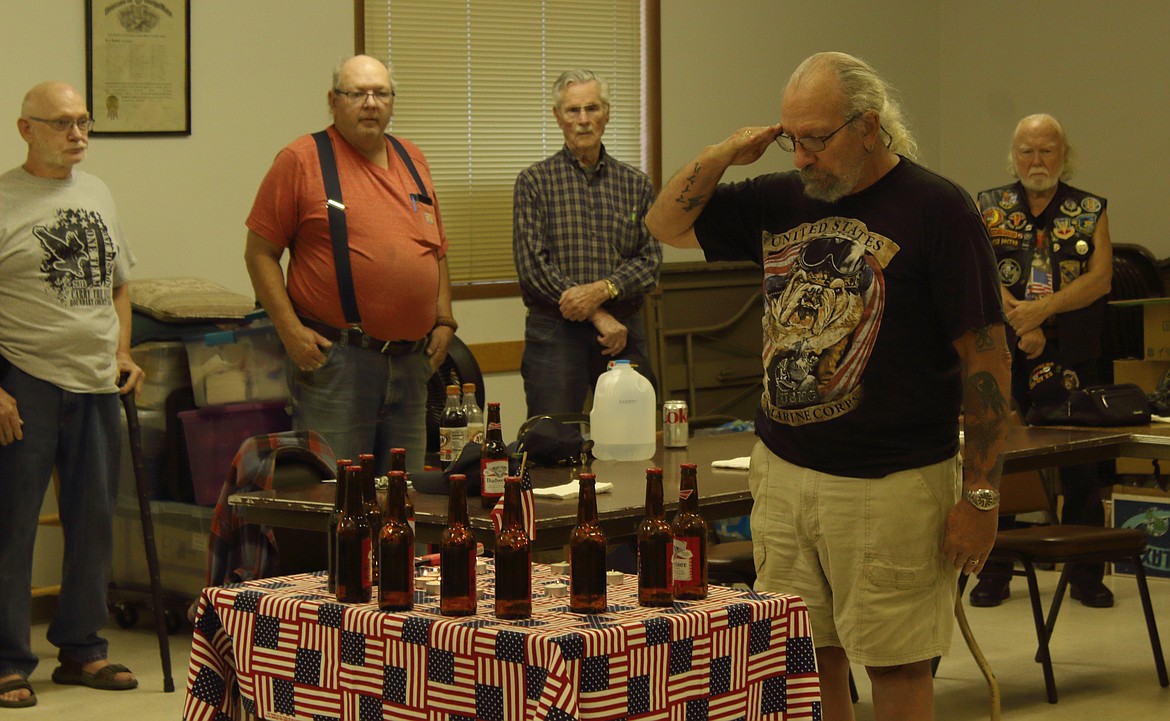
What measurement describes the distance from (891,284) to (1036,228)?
3305mm

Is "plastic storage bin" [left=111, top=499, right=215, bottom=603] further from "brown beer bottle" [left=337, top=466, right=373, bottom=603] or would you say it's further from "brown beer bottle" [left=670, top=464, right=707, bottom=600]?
"brown beer bottle" [left=670, top=464, right=707, bottom=600]

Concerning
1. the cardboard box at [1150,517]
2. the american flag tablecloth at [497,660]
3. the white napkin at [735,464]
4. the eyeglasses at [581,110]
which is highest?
the eyeglasses at [581,110]

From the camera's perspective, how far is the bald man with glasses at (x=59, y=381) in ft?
14.8

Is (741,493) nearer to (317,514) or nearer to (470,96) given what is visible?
(317,514)

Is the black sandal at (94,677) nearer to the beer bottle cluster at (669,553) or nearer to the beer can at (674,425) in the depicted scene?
the beer can at (674,425)

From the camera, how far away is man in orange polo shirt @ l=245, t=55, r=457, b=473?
4.64 metres

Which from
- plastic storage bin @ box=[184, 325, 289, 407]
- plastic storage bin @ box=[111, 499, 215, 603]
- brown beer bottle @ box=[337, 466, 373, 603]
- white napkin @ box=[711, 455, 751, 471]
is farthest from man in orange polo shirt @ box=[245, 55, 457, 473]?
brown beer bottle @ box=[337, 466, 373, 603]

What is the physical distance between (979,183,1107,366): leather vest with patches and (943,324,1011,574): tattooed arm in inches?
123

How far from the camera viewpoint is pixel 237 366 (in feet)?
18.0

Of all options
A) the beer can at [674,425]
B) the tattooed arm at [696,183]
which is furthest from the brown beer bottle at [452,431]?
the tattooed arm at [696,183]

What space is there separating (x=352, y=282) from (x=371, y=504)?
6.49 ft

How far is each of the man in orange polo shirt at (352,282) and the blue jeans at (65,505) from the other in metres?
0.61

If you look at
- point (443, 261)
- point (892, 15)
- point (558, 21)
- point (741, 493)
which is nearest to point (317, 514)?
point (741, 493)

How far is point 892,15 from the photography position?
8.43 meters
